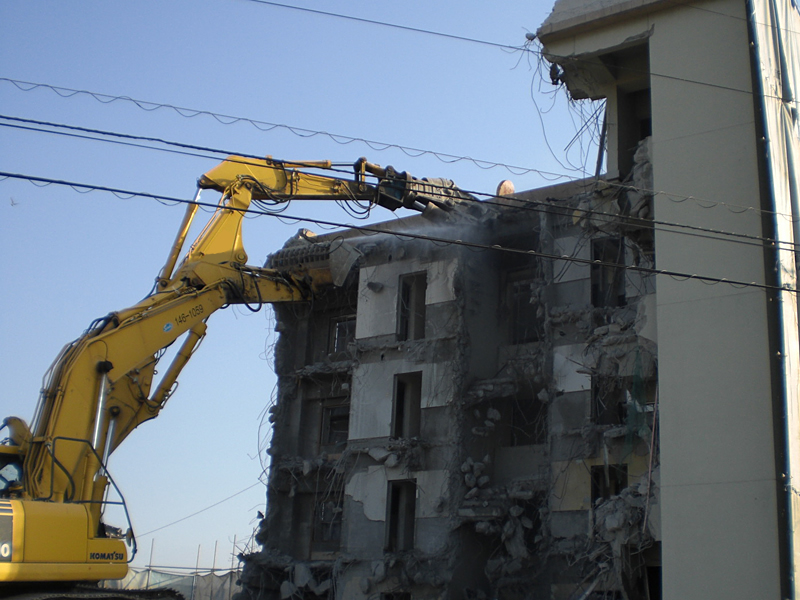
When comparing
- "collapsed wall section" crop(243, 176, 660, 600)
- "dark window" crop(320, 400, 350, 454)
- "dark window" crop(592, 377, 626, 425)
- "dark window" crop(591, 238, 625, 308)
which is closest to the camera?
"collapsed wall section" crop(243, 176, 660, 600)

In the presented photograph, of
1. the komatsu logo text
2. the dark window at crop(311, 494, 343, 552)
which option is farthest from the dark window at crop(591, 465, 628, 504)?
the komatsu logo text

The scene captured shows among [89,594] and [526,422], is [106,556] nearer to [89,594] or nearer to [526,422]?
[89,594]

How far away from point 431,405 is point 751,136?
36.5ft

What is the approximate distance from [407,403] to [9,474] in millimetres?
12544

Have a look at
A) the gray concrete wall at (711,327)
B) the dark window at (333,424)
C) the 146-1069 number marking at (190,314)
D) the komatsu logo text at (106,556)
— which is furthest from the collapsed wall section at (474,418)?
the komatsu logo text at (106,556)

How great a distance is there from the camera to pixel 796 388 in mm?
16375

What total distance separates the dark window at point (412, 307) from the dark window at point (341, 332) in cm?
246

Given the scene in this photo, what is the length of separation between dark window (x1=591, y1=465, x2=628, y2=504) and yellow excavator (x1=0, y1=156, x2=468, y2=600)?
764 cm

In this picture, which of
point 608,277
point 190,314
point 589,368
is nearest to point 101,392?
point 190,314

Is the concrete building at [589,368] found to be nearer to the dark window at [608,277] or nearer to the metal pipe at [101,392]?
the dark window at [608,277]

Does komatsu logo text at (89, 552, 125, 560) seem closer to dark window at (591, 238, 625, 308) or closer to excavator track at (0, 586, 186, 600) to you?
excavator track at (0, 586, 186, 600)

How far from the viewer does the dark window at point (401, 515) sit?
81.7ft

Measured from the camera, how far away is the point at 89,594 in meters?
14.6

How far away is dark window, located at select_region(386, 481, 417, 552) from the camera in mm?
24906
